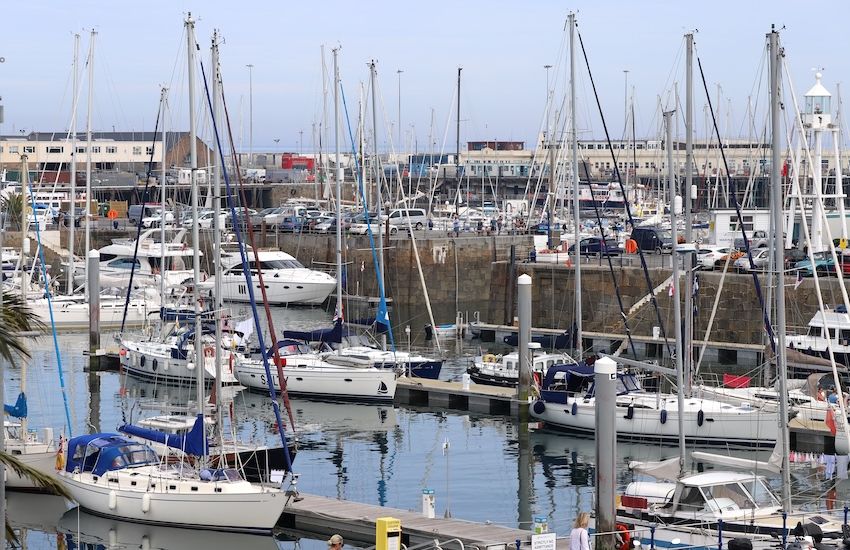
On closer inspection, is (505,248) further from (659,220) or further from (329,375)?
(329,375)

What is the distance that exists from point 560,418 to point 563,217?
41.6m

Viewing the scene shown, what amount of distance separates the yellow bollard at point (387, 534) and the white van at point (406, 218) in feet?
170

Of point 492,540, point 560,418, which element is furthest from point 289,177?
point 492,540

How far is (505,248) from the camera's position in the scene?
67.6 meters

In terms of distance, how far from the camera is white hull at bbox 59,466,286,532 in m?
27.2

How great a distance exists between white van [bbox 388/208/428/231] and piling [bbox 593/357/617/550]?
5042 centimetres

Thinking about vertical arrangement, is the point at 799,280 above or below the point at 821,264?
below

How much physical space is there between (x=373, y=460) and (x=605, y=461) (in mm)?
12730

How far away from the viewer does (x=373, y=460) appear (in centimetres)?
3578

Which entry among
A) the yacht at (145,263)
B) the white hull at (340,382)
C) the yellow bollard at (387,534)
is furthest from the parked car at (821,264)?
the yellow bollard at (387,534)

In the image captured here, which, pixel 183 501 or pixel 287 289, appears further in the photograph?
pixel 287 289

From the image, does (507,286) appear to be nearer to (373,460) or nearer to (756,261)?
(756,261)

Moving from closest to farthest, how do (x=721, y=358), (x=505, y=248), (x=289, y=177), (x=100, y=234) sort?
(x=721, y=358) < (x=505, y=248) < (x=100, y=234) < (x=289, y=177)

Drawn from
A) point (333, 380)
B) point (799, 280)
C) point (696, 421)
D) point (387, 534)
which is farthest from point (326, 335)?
point (387, 534)
